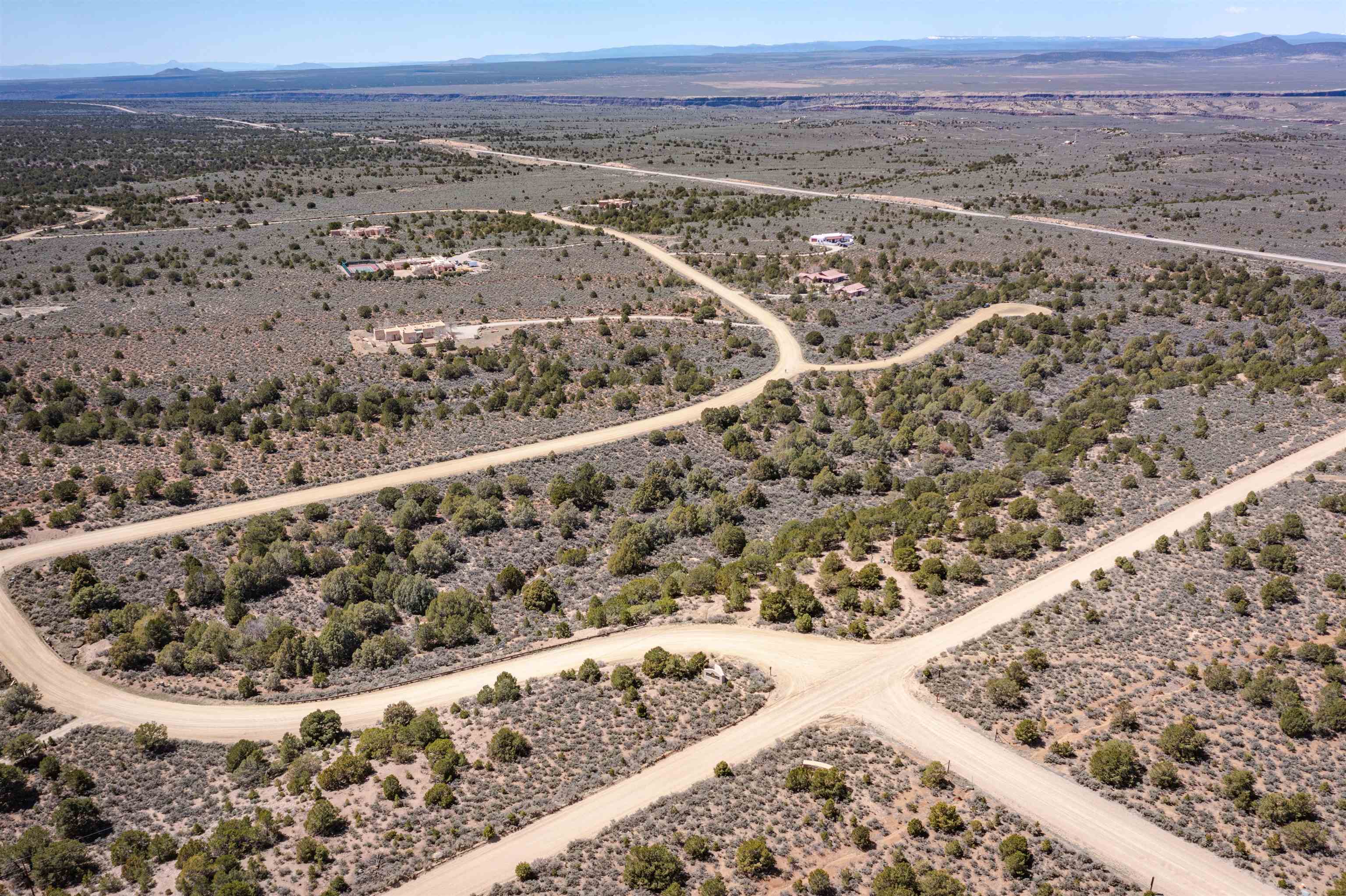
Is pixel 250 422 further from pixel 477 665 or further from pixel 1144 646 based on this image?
pixel 1144 646

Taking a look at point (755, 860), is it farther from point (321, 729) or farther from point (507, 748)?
point (321, 729)

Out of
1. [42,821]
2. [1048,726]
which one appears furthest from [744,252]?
[42,821]

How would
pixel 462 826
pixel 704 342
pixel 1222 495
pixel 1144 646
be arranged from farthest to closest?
pixel 704 342
pixel 1222 495
pixel 1144 646
pixel 462 826

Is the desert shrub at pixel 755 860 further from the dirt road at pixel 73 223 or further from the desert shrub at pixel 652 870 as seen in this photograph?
the dirt road at pixel 73 223

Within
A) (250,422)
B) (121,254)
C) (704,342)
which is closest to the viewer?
(250,422)

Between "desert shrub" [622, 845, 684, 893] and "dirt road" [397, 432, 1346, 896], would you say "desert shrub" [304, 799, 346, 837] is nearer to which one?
"dirt road" [397, 432, 1346, 896]

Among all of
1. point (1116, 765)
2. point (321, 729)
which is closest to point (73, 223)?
point (321, 729)

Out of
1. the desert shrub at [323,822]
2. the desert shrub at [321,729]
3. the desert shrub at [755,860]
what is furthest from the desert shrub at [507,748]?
the desert shrub at [755,860]

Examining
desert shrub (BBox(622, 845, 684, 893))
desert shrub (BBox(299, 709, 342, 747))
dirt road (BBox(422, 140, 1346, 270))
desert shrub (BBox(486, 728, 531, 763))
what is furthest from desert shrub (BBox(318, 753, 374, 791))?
dirt road (BBox(422, 140, 1346, 270))
